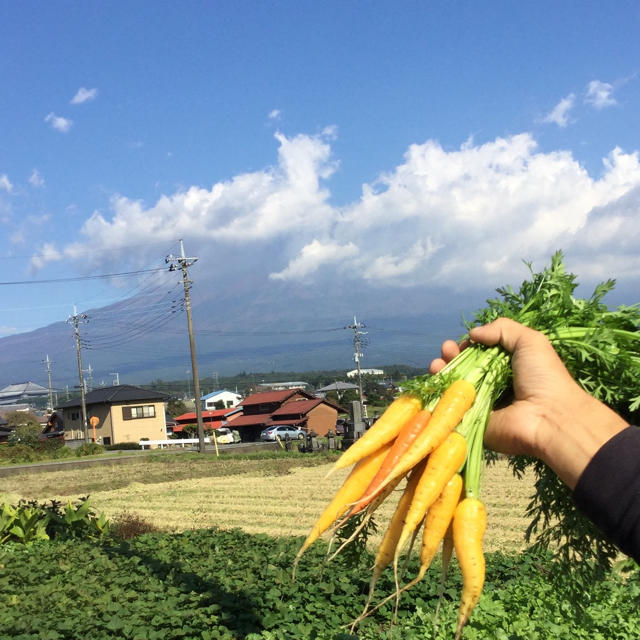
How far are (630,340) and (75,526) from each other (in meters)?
9.50

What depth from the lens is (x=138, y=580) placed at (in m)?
6.43

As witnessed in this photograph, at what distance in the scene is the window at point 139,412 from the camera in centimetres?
5516

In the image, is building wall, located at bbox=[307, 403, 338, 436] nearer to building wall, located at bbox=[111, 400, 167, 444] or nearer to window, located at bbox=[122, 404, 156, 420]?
building wall, located at bbox=[111, 400, 167, 444]

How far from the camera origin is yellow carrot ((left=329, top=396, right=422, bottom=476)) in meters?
2.29

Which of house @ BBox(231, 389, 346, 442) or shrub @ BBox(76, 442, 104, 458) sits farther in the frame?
house @ BBox(231, 389, 346, 442)

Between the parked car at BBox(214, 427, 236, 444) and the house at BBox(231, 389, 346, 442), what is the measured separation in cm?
188

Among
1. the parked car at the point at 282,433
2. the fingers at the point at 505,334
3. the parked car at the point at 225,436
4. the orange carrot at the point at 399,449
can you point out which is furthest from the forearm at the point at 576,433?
the parked car at the point at 225,436

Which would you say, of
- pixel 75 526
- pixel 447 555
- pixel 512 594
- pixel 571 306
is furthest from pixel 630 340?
pixel 75 526

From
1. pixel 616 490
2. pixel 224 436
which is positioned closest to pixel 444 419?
pixel 616 490

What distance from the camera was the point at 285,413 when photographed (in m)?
56.9

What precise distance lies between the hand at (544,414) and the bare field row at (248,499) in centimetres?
685

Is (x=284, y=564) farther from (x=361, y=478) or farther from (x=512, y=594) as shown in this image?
(x=361, y=478)

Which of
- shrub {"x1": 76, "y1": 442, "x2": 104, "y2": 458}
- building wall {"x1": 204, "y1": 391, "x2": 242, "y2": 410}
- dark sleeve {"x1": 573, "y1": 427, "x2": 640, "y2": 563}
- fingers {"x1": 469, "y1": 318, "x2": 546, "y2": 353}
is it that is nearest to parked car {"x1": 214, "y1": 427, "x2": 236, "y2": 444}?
shrub {"x1": 76, "y1": 442, "x2": 104, "y2": 458}

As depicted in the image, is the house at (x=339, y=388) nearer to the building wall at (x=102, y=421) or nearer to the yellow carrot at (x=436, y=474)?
the building wall at (x=102, y=421)
